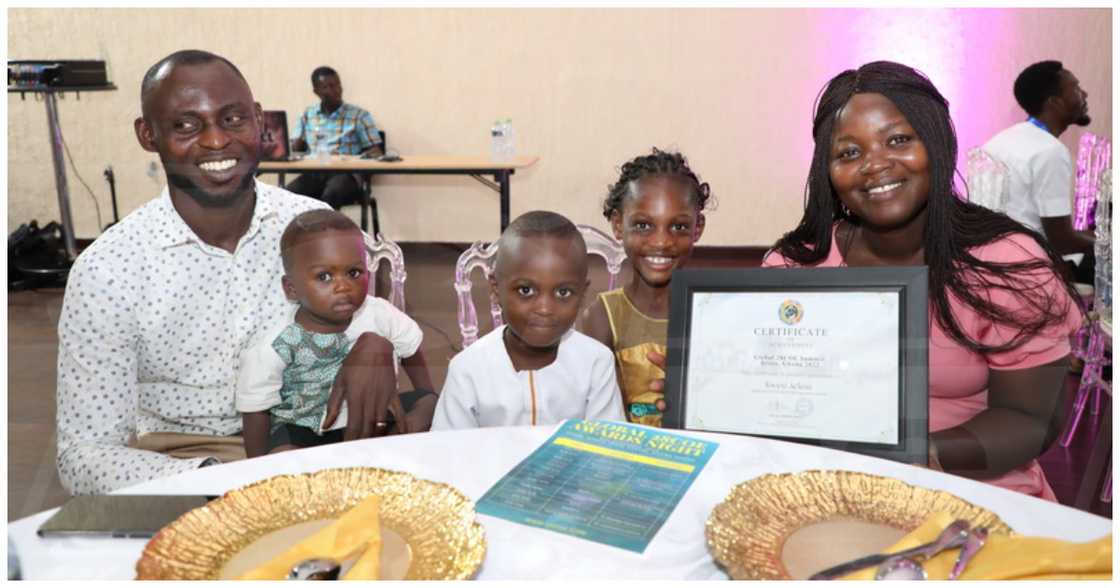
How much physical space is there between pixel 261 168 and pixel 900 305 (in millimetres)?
915

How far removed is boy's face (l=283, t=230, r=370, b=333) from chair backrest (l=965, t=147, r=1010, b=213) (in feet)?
3.18

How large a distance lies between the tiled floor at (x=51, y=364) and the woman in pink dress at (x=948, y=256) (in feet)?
0.29

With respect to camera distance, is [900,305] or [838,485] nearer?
[838,485]

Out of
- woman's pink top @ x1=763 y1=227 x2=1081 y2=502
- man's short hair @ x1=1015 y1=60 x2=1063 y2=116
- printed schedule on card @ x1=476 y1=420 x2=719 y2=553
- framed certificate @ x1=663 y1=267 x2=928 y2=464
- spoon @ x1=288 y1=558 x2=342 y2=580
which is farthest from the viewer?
woman's pink top @ x1=763 y1=227 x2=1081 y2=502

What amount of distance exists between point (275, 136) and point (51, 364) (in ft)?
1.61

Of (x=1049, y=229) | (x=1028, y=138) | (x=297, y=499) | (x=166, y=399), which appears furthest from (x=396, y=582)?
(x=1049, y=229)

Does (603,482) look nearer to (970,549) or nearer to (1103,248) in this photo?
(970,549)

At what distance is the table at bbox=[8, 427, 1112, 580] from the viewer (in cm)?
83

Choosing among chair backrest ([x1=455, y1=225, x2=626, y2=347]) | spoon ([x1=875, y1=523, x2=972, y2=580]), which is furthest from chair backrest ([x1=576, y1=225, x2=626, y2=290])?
spoon ([x1=875, y1=523, x2=972, y2=580])

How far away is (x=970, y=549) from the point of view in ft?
2.60

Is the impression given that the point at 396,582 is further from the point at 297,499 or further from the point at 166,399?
the point at 166,399

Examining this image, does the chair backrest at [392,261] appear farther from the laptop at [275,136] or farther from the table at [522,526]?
the table at [522,526]

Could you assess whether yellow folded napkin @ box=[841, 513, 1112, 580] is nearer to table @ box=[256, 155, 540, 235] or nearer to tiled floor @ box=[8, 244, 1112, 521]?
tiled floor @ box=[8, 244, 1112, 521]

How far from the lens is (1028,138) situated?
132 cm
